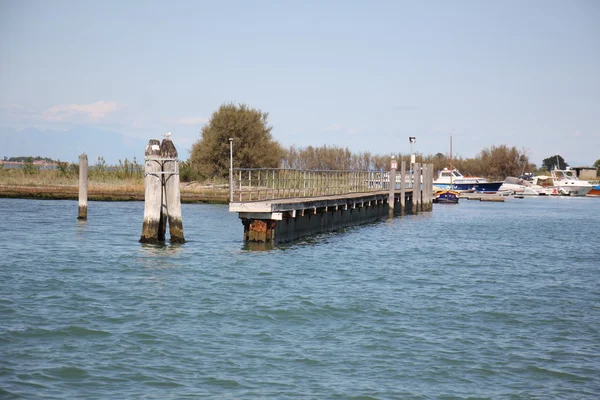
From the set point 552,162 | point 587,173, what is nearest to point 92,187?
point 587,173

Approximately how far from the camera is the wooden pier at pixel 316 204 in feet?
84.3

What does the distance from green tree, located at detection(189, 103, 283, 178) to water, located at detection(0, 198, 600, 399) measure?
37236 mm

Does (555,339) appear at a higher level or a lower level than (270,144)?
lower

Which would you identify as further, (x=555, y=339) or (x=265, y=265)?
(x=265, y=265)

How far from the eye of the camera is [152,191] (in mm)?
23641

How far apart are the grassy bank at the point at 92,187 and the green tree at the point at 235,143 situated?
6.79 feet

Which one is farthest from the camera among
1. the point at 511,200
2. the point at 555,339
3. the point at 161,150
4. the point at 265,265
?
the point at 511,200

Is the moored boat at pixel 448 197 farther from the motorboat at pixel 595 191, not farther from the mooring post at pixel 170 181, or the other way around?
the mooring post at pixel 170 181

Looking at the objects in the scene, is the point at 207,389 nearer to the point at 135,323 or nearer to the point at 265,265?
the point at 135,323

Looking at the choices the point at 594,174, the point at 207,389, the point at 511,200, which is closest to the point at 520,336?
the point at 207,389

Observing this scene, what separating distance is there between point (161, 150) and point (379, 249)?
30.5 ft

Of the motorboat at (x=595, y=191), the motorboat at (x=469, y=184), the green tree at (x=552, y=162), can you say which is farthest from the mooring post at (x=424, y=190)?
the green tree at (x=552, y=162)

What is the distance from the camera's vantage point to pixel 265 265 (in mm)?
22250

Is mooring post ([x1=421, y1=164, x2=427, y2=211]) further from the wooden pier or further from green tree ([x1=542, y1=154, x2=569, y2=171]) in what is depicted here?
green tree ([x1=542, y1=154, x2=569, y2=171])
